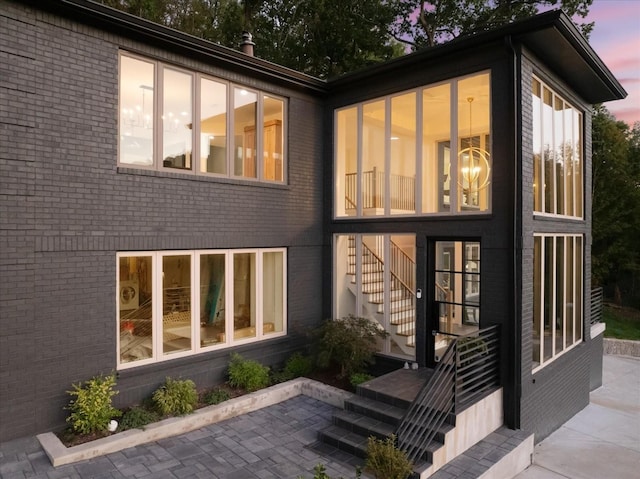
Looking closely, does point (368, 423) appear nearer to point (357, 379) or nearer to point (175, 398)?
point (357, 379)

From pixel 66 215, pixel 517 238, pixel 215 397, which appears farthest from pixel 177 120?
pixel 517 238

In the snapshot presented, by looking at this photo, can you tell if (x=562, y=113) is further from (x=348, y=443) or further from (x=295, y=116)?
(x=348, y=443)

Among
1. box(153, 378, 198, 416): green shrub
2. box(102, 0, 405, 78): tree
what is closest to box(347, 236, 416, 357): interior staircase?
box(153, 378, 198, 416): green shrub

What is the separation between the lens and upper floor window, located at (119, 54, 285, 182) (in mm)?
6609

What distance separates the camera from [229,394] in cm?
716

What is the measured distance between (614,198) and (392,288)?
51.9ft

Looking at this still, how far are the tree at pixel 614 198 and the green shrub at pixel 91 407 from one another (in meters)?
20.3

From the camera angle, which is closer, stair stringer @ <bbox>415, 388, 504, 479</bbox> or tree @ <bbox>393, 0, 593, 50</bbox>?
stair stringer @ <bbox>415, 388, 504, 479</bbox>

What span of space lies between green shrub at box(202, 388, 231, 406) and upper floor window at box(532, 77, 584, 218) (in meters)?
5.94

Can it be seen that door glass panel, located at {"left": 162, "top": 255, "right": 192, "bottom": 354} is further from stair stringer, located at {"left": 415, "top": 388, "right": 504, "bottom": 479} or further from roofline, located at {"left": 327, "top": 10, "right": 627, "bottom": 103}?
roofline, located at {"left": 327, "top": 10, "right": 627, "bottom": 103}

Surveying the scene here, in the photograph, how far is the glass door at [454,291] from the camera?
7449 millimetres

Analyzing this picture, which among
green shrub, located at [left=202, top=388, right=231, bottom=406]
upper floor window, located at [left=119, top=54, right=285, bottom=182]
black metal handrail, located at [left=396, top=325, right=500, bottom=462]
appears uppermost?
upper floor window, located at [left=119, top=54, right=285, bottom=182]

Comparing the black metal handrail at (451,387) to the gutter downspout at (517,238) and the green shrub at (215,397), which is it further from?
the green shrub at (215,397)

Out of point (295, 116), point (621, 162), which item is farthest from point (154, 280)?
point (621, 162)
